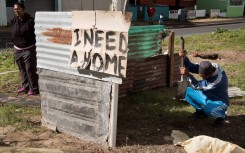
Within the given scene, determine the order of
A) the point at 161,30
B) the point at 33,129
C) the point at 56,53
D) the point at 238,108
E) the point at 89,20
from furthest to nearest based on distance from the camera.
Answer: the point at 161,30
the point at 238,108
the point at 33,129
the point at 56,53
the point at 89,20

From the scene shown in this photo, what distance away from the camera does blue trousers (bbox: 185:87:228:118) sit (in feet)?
17.5

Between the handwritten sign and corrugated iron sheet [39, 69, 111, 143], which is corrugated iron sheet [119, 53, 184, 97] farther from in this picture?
the handwritten sign

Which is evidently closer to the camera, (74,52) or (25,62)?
(74,52)

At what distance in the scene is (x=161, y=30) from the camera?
764cm

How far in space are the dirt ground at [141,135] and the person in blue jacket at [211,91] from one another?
264 millimetres

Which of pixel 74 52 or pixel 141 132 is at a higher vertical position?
pixel 74 52

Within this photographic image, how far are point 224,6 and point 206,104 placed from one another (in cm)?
3720

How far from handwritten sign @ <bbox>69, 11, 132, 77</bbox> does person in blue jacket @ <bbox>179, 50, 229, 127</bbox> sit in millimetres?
1491

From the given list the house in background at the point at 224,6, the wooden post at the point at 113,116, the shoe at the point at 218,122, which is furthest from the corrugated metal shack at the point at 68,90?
the house in background at the point at 224,6

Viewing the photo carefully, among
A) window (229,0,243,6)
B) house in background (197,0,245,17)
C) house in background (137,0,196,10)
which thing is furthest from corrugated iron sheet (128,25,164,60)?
window (229,0,243,6)

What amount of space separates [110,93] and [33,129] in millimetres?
1455

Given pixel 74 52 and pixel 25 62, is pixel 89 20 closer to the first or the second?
pixel 74 52

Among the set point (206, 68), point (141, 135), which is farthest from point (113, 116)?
point (206, 68)

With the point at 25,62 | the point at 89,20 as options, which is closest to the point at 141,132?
the point at 89,20
